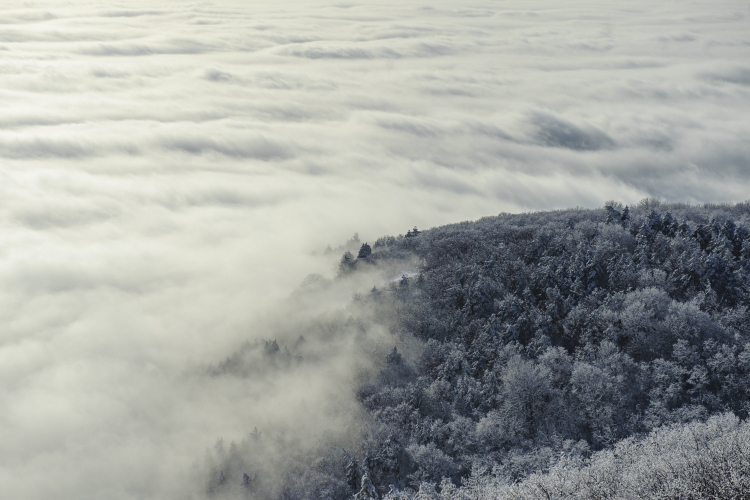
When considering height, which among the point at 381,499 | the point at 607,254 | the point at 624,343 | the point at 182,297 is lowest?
the point at 182,297

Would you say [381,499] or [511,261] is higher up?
[511,261]

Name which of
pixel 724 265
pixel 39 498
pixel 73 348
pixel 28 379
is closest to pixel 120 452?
pixel 39 498

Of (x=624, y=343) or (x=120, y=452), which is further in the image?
(x=120, y=452)

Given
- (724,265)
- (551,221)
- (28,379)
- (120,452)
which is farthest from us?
(28,379)

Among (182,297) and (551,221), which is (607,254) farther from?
(182,297)

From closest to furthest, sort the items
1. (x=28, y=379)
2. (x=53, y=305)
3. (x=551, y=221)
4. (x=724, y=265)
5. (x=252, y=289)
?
(x=724, y=265) < (x=551, y=221) < (x=28, y=379) < (x=252, y=289) < (x=53, y=305)

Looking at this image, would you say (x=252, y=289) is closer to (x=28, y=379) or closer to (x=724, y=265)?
(x=28, y=379)
